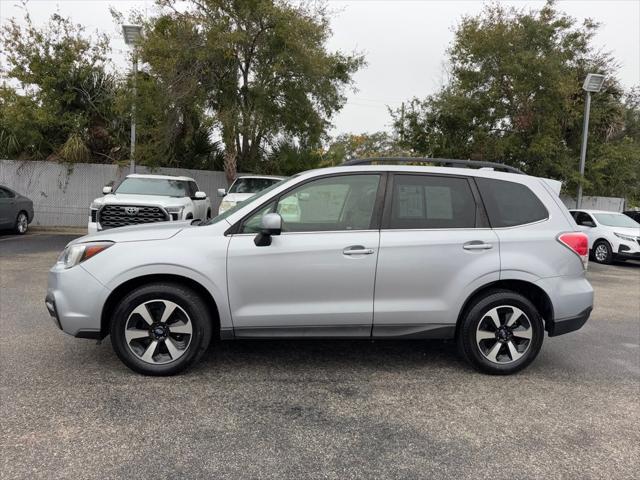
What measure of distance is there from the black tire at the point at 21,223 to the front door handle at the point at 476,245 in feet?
46.1

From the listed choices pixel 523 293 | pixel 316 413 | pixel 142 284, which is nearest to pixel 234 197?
pixel 142 284

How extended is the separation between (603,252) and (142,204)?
1199 centimetres

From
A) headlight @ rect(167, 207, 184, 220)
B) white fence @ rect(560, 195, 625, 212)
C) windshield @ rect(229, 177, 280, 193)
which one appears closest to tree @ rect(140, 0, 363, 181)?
windshield @ rect(229, 177, 280, 193)

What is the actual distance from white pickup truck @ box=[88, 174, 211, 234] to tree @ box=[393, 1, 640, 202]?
11.2 meters

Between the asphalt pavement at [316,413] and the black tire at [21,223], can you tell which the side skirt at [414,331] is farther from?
the black tire at [21,223]

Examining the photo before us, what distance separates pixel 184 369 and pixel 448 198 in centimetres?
265

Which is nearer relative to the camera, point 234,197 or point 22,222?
point 234,197

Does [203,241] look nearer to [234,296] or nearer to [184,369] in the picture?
[234,296]

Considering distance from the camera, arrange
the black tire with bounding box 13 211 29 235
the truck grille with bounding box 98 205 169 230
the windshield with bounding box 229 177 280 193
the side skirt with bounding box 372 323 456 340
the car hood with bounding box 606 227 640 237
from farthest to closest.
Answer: the black tire with bounding box 13 211 29 235, the car hood with bounding box 606 227 640 237, the windshield with bounding box 229 177 280 193, the truck grille with bounding box 98 205 169 230, the side skirt with bounding box 372 323 456 340

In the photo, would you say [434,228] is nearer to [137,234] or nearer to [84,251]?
[137,234]

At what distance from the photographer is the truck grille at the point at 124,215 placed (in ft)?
32.5

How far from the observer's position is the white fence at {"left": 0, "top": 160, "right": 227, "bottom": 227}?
18.2 m

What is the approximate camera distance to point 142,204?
32.6ft

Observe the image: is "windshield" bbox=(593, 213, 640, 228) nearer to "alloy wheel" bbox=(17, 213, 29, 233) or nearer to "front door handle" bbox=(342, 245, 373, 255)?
"front door handle" bbox=(342, 245, 373, 255)
